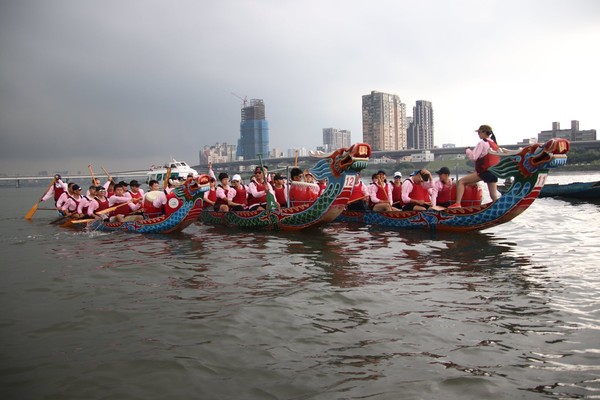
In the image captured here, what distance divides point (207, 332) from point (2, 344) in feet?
7.08

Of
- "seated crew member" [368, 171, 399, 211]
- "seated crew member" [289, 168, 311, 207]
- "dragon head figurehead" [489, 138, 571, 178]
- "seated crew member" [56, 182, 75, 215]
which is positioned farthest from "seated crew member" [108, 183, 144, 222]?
"dragon head figurehead" [489, 138, 571, 178]

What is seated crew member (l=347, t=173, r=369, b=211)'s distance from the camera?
598 inches

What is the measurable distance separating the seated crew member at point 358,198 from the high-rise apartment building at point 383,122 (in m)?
80.6

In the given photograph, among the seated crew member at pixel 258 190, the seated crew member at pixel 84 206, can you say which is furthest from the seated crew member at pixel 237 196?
the seated crew member at pixel 84 206

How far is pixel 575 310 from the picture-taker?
18.4 feet

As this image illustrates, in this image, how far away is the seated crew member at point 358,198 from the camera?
15.2m

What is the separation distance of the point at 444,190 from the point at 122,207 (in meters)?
10.1

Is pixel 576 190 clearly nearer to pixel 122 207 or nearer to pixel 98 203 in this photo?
pixel 122 207

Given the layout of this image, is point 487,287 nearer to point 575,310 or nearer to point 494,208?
point 575,310

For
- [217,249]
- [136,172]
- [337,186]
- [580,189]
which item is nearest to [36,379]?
[217,249]

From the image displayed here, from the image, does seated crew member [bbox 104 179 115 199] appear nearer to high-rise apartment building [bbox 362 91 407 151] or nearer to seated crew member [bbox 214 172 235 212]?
seated crew member [bbox 214 172 235 212]

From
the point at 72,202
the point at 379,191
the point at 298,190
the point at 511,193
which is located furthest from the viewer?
the point at 72,202

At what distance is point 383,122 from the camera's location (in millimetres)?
96562

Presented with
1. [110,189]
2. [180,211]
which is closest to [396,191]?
[180,211]
